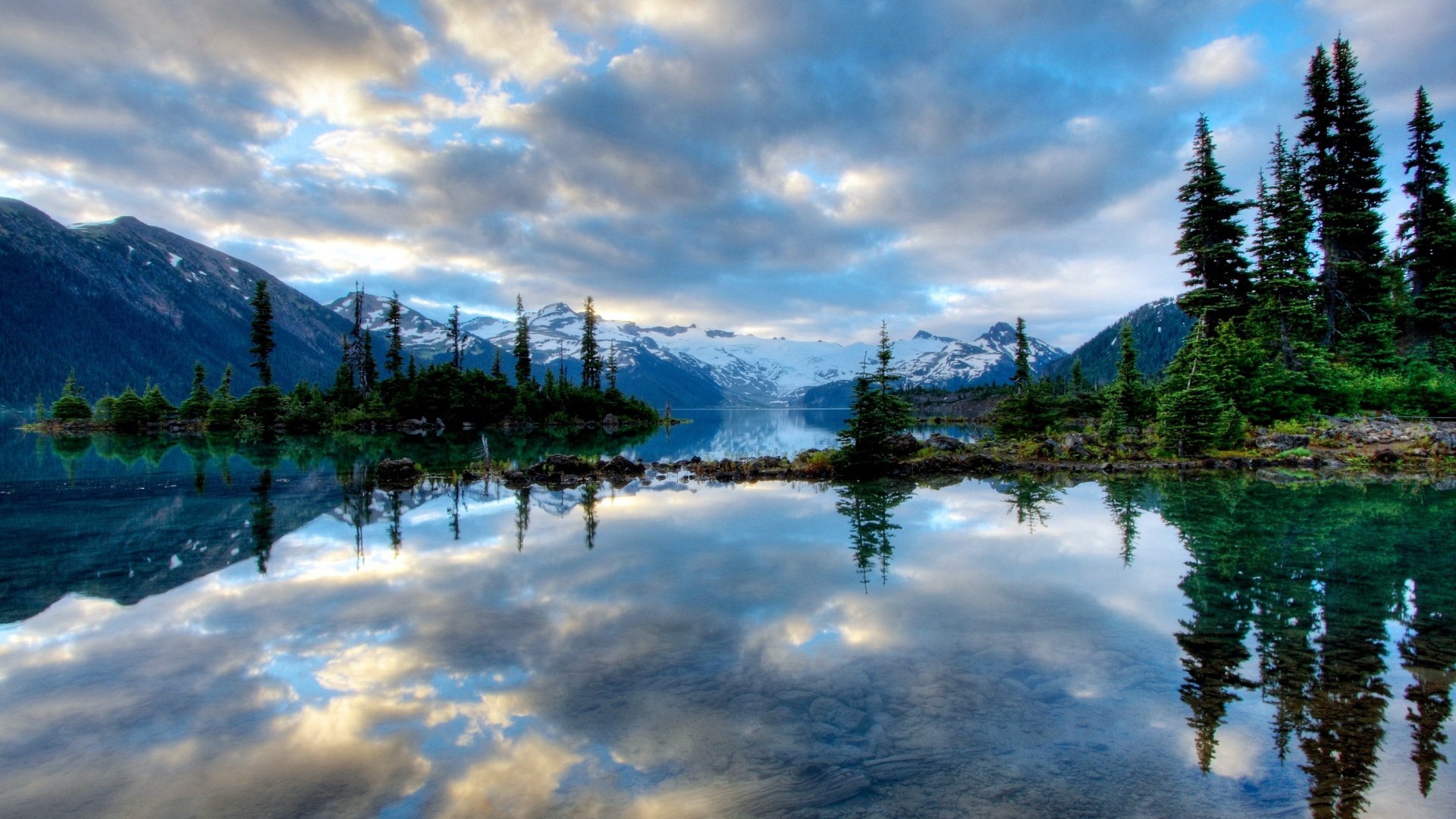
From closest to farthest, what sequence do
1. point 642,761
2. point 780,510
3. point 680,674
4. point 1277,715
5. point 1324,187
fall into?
point 642,761
point 1277,715
point 680,674
point 780,510
point 1324,187

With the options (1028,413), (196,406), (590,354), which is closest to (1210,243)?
(1028,413)

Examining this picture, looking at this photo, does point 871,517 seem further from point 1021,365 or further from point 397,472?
point 1021,365

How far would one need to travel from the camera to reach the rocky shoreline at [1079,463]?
3130cm

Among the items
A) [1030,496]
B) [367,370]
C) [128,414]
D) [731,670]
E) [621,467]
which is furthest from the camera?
[367,370]

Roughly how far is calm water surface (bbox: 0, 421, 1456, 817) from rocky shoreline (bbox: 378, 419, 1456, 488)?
43.3 feet

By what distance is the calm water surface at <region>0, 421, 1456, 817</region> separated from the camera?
6.17 m

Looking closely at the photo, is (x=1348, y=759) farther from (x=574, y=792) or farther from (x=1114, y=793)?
(x=574, y=792)

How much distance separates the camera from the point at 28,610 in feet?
38.0

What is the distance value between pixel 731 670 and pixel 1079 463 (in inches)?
A: 1334

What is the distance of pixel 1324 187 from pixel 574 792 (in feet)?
198

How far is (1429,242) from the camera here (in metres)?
44.3

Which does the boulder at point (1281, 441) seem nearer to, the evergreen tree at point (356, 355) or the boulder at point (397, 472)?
the boulder at point (397, 472)

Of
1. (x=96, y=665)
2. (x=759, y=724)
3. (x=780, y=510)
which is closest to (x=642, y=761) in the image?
(x=759, y=724)

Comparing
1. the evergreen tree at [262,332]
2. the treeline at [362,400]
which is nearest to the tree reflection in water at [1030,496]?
the treeline at [362,400]
